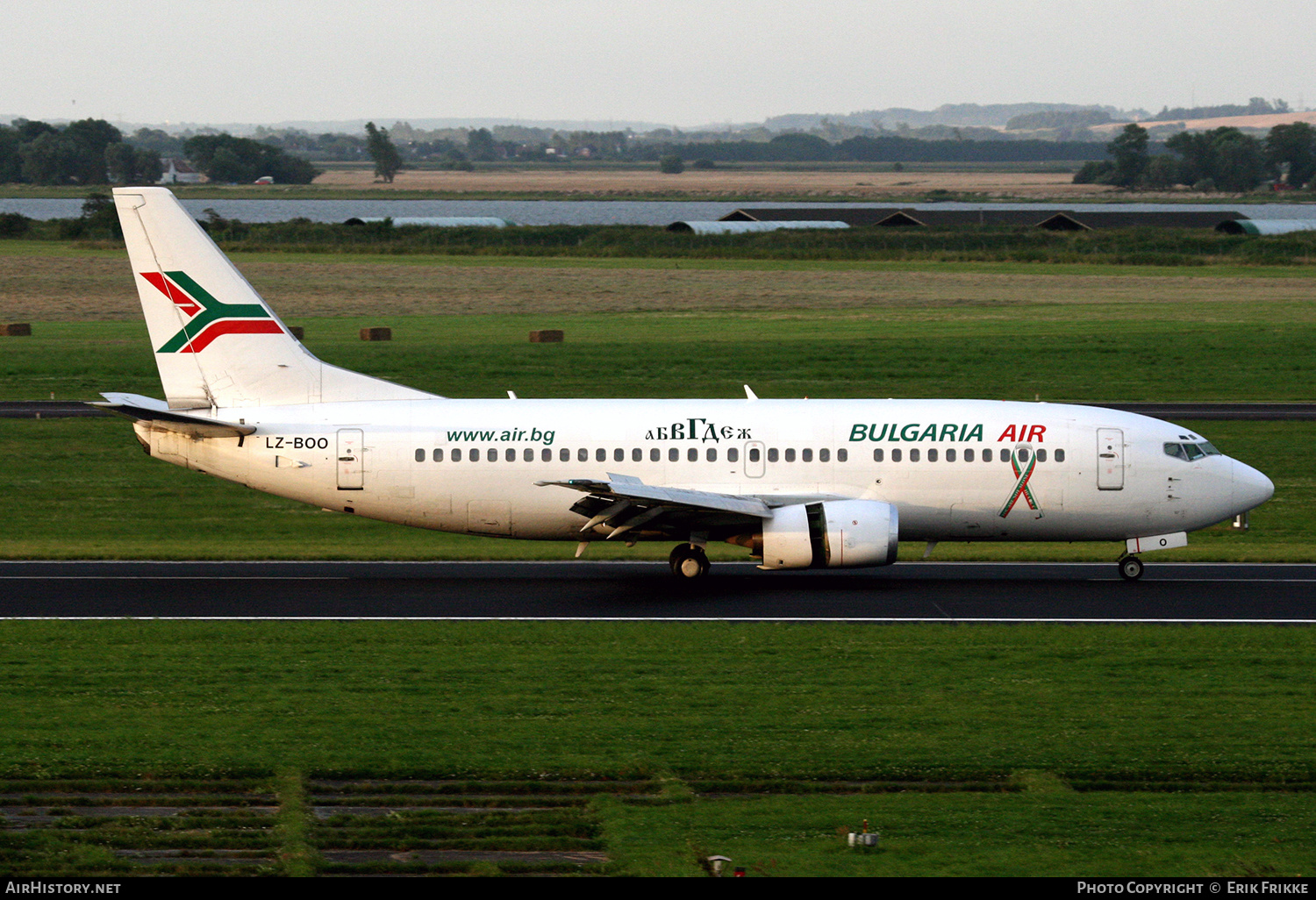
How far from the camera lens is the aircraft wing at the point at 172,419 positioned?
33.9 metres

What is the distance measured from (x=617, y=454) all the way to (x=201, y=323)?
33.5ft

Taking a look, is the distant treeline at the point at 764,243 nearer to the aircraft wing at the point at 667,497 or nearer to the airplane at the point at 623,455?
the airplane at the point at 623,455

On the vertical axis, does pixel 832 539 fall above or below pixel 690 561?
above

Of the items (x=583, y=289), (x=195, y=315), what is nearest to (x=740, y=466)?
(x=195, y=315)

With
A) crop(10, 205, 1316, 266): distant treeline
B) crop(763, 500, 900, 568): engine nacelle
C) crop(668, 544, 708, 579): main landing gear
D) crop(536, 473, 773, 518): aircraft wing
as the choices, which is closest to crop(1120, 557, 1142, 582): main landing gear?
crop(763, 500, 900, 568): engine nacelle

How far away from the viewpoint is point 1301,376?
2800 inches

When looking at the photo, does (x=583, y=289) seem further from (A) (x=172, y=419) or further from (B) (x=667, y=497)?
(B) (x=667, y=497)

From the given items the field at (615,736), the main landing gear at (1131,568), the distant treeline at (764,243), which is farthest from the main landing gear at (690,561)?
the distant treeline at (764,243)

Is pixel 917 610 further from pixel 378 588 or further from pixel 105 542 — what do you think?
pixel 105 542

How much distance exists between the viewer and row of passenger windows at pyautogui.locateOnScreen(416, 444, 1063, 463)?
1379 inches

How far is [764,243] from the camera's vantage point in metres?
138

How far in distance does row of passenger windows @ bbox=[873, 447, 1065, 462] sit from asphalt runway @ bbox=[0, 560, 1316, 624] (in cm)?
295

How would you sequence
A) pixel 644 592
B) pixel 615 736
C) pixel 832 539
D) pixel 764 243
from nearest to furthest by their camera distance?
pixel 615 736 → pixel 832 539 → pixel 644 592 → pixel 764 243

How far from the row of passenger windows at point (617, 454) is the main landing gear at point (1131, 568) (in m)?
7.19
